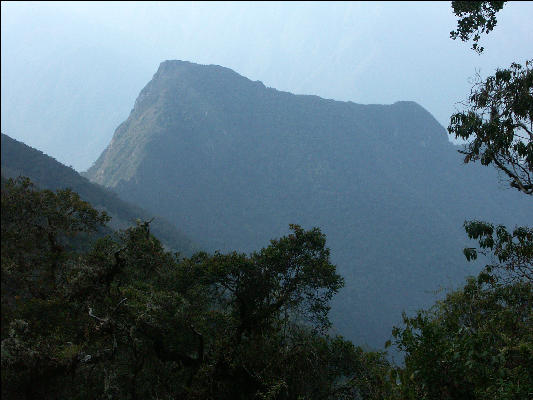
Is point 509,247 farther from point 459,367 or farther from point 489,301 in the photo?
point 459,367

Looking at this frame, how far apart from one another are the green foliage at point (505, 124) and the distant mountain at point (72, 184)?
70.7m

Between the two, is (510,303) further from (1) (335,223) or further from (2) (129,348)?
(1) (335,223)

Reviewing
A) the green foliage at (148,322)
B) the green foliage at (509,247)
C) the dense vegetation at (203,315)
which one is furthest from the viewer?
the green foliage at (509,247)

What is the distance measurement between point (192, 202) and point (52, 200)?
152397 millimetres

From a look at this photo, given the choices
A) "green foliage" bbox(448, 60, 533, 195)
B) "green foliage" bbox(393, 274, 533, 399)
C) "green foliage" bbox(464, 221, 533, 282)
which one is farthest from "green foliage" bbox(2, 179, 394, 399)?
"green foliage" bbox(448, 60, 533, 195)

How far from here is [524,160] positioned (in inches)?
420

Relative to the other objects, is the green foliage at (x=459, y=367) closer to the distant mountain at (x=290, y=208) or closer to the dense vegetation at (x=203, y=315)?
the dense vegetation at (x=203, y=315)

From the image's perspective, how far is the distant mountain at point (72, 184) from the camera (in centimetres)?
7962

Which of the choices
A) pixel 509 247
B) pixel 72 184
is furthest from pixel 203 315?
pixel 72 184

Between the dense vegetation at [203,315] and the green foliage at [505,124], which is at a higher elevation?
the green foliage at [505,124]

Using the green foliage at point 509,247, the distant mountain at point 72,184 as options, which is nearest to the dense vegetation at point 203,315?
the green foliage at point 509,247

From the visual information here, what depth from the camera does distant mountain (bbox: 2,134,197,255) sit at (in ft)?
261

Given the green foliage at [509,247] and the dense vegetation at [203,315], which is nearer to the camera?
the dense vegetation at [203,315]

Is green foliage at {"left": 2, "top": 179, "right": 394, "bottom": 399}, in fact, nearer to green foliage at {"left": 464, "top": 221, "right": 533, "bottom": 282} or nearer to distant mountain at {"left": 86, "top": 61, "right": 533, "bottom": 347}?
green foliage at {"left": 464, "top": 221, "right": 533, "bottom": 282}
